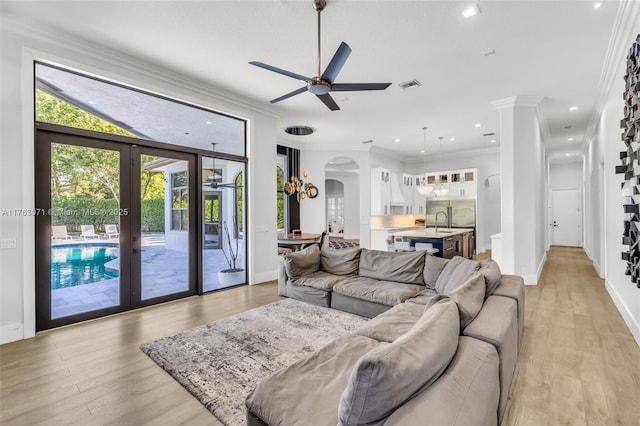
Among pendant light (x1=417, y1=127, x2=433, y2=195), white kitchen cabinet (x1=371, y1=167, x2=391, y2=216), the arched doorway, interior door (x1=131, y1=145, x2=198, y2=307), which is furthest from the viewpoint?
the arched doorway

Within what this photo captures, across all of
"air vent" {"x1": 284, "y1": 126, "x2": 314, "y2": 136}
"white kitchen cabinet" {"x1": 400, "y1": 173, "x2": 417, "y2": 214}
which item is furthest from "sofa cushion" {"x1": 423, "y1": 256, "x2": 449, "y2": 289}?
"white kitchen cabinet" {"x1": 400, "y1": 173, "x2": 417, "y2": 214}

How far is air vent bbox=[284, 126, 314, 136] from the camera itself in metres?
7.17

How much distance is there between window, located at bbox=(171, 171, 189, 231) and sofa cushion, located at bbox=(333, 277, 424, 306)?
2578 millimetres

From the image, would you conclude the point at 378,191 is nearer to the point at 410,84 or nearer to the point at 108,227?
the point at 410,84

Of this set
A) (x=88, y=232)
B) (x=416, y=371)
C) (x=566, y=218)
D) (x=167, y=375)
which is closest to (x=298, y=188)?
(x=88, y=232)

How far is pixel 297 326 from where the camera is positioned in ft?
11.4

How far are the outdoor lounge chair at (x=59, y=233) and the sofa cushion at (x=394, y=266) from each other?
3.71 m

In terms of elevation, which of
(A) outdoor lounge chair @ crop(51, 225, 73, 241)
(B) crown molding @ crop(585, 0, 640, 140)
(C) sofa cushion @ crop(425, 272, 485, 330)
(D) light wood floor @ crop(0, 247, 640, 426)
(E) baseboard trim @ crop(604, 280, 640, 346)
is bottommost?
(D) light wood floor @ crop(0, 247, 640, 426)

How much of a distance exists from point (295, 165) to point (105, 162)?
5.05m

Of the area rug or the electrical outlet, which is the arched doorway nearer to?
the area rug

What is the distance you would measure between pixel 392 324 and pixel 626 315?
322 centimetres

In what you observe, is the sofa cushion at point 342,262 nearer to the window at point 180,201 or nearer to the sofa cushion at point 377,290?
the sofa cushion at point 377,290

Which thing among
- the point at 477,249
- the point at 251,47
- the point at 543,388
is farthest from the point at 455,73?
the point at 477,249

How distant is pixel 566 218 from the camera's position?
1066cm
